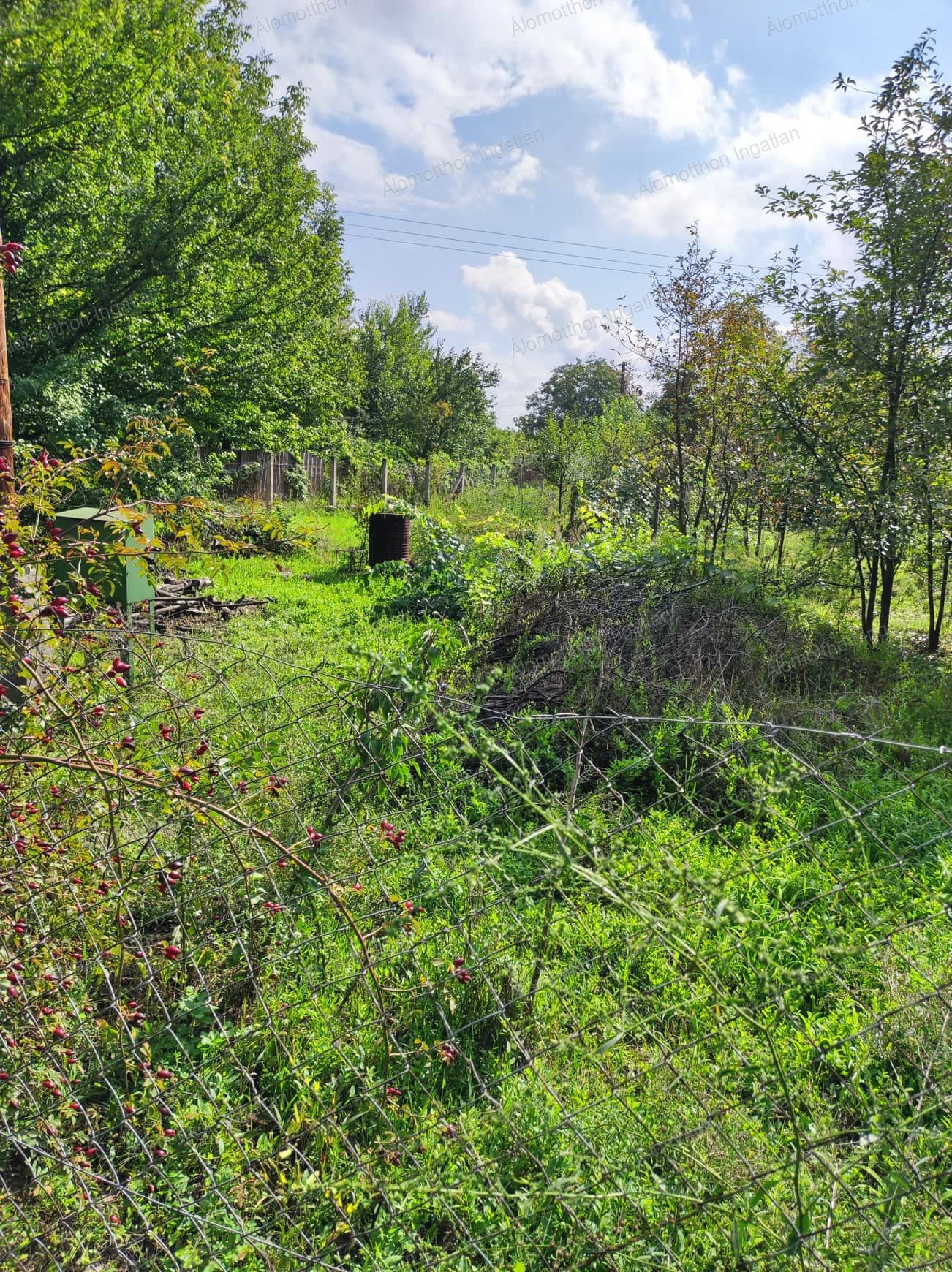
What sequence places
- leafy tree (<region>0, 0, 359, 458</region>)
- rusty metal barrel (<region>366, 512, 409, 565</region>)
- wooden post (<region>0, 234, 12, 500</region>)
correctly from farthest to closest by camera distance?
rusty metal barrel (<region>366, 512, 409, 565</region>)
leafy tree (<region>0, 0, 359, 458</region>)
wooden post (<region>0, 234, 12, 500</region>)

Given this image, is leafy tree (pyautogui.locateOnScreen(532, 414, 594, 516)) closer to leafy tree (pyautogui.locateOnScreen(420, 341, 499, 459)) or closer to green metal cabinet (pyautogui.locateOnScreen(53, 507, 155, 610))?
leafy tree (pyautogui.locateOnScreen(420, 341, 499, 459))

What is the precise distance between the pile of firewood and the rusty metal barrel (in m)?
2.22

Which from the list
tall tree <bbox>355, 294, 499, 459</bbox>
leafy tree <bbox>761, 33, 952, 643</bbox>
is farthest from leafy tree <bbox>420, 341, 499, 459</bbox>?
leafy tree <bbox>761, 33, 952, 643</bbox>

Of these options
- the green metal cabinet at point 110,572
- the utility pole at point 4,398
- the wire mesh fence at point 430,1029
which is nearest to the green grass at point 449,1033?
the wire mesh fence at point 430,1029

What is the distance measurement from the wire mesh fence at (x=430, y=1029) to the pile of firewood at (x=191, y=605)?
4420 mm

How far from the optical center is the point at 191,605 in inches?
285

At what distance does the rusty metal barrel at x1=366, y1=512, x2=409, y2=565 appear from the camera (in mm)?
9695

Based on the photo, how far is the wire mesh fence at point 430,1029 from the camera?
137cm

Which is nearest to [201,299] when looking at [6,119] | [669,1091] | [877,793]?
[6,119]

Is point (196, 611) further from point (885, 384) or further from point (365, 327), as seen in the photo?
point (365, 327)

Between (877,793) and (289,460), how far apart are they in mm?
17402

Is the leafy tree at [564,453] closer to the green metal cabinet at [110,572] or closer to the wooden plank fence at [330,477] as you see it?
the wooden plank fence at [330,477]

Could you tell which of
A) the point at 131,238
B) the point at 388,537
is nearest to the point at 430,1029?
the point at 388,537

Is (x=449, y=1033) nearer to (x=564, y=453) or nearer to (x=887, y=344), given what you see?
(x=887, y=344)
